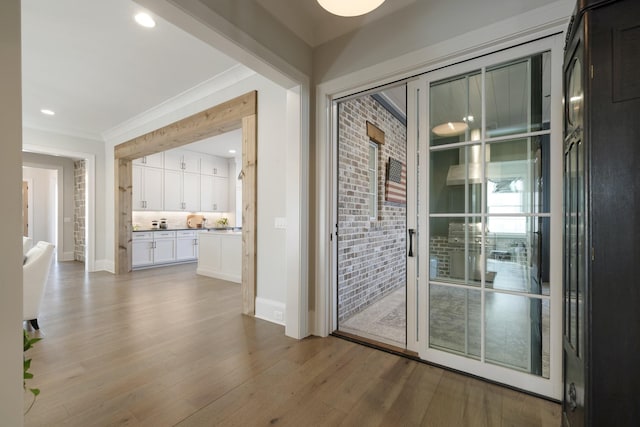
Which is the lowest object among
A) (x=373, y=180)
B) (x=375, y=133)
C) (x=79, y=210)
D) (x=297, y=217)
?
(x=297, y=217)

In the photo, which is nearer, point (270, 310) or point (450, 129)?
point (450, 129)

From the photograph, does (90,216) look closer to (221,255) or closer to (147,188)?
(147,188)

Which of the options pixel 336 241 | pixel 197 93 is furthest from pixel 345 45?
pixel 197 93

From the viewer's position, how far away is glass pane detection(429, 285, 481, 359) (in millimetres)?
2049

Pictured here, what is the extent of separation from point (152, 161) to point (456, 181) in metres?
6.95

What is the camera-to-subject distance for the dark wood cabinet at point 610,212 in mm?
967

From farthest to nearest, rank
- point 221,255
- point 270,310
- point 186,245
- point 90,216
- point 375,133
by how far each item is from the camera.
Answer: point 186,245 < point 90,216 < point 221,255 < point 375,133 < point 270,310

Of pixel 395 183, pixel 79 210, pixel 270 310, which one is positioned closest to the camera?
pixel 270 310

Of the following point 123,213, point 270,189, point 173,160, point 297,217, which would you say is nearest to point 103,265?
point 123,213

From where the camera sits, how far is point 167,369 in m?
2.13

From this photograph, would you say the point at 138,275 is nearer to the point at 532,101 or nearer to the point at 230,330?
the point at 230,330

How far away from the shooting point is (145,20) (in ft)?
8.16

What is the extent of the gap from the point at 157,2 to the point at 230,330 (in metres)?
2.70

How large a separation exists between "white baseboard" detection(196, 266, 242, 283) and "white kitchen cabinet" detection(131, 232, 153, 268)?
59.7 inches
